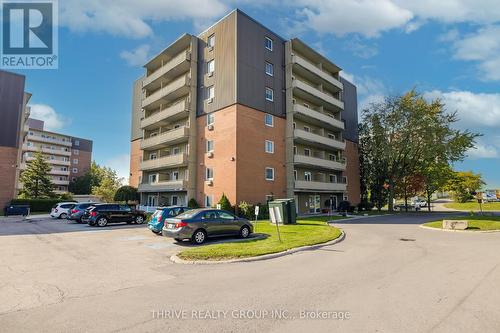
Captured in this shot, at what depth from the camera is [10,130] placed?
43000 millimetres

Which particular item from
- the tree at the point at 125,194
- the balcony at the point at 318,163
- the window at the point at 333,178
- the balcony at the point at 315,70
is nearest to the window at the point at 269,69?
the balcony at the point at 315,70

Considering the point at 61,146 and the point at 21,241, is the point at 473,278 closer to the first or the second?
the point at 21,241

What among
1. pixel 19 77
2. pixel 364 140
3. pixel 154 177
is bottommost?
pixel 154 177

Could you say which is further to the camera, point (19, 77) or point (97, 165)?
point (97, 165)

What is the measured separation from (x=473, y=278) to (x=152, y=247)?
11488 millimetres

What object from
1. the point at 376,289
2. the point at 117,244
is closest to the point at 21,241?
the point at 117,244

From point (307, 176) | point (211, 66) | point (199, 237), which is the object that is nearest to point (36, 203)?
point (211, 66)

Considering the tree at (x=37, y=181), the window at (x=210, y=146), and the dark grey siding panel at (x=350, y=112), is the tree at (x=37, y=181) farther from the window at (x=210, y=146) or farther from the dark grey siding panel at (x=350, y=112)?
the dark grey siding panel at (x=350, y=112)

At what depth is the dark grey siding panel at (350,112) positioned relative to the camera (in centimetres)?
4625

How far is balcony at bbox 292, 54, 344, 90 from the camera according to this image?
36.1 metres

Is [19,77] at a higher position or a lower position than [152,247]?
higher

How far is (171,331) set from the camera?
490 cm

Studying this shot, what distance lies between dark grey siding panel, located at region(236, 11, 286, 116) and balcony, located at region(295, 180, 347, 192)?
26.6ft

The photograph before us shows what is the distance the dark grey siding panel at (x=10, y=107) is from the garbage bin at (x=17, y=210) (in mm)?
9898
